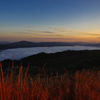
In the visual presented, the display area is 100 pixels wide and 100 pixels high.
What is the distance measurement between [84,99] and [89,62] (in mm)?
10883

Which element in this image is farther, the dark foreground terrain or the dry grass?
the dark foreground terrain

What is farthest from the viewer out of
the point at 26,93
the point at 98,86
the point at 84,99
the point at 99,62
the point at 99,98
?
the point at 99,62

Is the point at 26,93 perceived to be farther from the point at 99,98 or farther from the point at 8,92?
the point at 99,98

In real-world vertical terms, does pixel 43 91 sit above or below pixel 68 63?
above

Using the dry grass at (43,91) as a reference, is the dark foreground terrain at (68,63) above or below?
below

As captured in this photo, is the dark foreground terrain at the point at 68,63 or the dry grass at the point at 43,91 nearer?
the dry grass at the point at 43,91

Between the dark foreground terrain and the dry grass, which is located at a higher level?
the dry grass

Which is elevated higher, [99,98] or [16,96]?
[99,98]

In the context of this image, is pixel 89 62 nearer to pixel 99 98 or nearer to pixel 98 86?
pixel 98 86

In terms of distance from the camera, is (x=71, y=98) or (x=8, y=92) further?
(x=71, y=98)

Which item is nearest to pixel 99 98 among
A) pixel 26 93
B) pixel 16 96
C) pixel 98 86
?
pixel 98 86

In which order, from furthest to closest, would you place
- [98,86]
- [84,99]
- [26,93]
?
[98,86], [26,93], [84,99]

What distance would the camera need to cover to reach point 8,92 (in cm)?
273

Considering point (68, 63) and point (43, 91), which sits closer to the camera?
point (43, 91)
